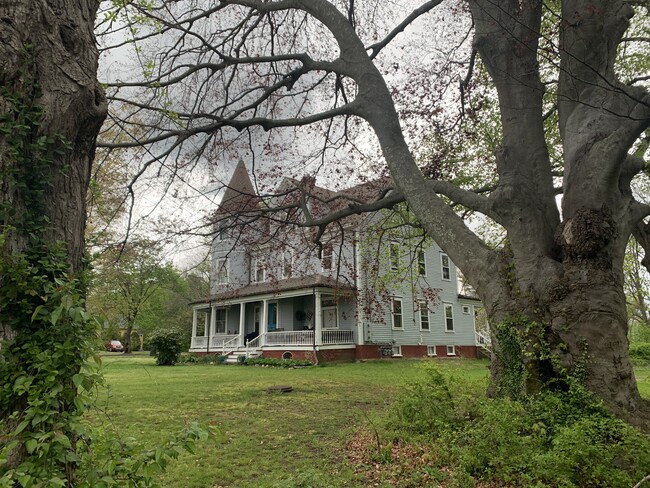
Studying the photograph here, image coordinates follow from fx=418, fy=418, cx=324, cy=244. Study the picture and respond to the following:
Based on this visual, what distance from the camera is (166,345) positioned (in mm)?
20750

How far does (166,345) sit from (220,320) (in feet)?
23.4

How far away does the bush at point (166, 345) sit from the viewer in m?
20.7

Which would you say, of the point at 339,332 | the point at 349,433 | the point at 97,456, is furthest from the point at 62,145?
the point at 339,332

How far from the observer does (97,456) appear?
7.12 ft

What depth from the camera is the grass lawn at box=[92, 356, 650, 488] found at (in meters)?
4.55

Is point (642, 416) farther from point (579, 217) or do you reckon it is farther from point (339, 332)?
point (339, 332)

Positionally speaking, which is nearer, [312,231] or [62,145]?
[62,145]

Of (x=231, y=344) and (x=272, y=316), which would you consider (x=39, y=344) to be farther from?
(x=231, y=344)

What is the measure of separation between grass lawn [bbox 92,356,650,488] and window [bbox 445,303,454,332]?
42.4 ft

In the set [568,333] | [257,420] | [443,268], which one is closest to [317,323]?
[443,268]

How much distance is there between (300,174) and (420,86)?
3527 millimetres

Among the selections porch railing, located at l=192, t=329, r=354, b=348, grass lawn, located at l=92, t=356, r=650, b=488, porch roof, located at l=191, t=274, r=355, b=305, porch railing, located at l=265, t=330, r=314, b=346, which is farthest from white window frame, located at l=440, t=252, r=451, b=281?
grass lawn, located at l=92, t=356, r=650, b=488

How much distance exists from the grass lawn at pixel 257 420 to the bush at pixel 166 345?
729 centimetres

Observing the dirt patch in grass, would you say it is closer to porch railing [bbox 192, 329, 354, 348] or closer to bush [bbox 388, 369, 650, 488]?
bush [bbox 388, 369, 650, 488]
